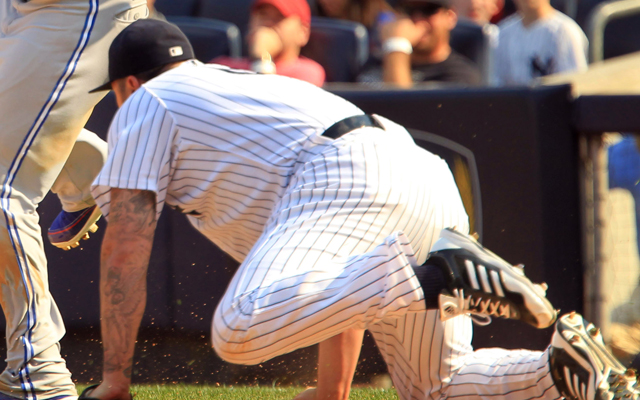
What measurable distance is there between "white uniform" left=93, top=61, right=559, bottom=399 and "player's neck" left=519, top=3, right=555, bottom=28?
3.45 m

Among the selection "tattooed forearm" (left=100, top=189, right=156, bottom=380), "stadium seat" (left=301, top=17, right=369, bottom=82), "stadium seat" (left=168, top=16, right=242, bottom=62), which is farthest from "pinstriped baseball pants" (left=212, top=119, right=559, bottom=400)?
"stadium seat" (left=168, top=16, right=242, bottom=62)

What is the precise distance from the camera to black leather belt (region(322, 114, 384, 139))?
8.07ft

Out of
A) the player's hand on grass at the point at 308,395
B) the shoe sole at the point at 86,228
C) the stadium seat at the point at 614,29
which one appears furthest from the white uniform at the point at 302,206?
the stadium seat at the point at 614,29

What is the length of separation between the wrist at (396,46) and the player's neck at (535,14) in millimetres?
1081

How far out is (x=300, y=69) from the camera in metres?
5.18

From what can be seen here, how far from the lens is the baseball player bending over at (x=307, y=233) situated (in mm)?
2182

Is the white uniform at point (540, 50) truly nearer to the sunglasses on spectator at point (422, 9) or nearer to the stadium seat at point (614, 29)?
the stadium seat at point (614, 29)

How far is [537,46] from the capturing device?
5.59m

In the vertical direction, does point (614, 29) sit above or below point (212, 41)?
below

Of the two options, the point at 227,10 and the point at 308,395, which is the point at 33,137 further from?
the point at 227,10

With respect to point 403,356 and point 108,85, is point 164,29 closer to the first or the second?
point 108,85

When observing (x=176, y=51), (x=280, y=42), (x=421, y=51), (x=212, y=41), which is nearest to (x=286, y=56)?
(x=280, y=42)

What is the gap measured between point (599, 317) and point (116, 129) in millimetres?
2372

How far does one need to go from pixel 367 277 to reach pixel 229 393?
1301mm
